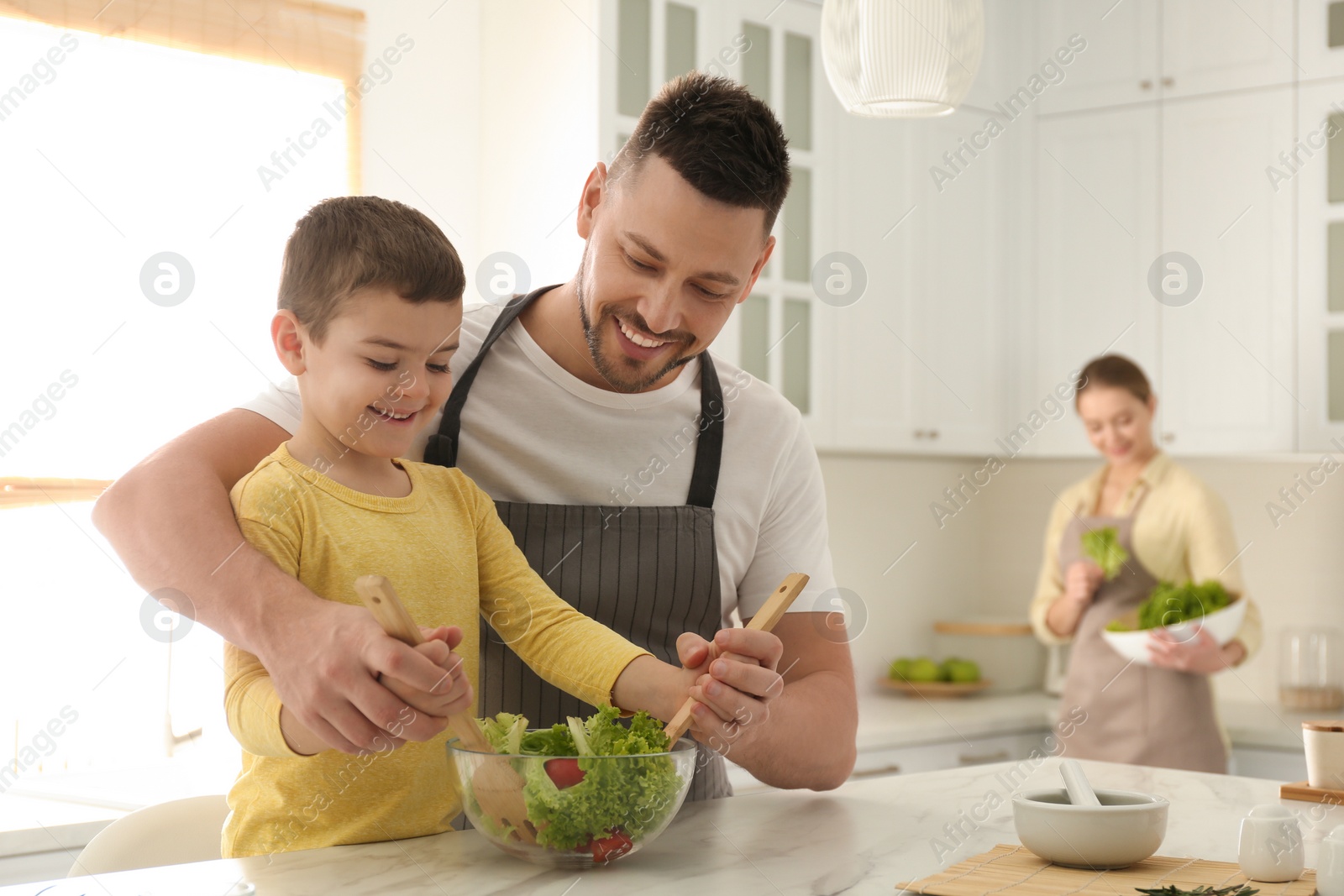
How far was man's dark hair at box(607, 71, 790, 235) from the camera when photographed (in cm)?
128

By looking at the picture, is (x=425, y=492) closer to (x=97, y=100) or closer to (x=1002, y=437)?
(x=97, y=100)

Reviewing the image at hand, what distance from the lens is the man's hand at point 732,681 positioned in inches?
39.0

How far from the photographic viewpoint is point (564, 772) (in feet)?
2.96

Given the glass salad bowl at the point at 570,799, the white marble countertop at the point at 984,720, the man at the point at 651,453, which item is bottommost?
the white marble countertop at the point at 984,720

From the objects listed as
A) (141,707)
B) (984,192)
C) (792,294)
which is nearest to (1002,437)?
(984,192)

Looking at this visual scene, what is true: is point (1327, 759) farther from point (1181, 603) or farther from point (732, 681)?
point (1181, 603)

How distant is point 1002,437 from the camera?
4.05 metres

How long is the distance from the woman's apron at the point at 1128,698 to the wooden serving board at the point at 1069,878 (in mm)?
2132

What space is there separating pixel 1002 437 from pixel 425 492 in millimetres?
3160

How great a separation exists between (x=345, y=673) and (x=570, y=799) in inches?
7.1

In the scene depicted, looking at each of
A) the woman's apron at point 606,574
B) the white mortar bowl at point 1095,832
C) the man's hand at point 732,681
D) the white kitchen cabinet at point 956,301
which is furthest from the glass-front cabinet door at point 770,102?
the white mortar bowl at point 1095,832

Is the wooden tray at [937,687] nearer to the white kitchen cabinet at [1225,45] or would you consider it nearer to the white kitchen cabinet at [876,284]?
the white kitchen cabinet at [876,284]

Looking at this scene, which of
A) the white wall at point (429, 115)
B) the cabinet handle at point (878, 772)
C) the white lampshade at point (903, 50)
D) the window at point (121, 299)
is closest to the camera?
the white lampshade at point (903, 50)

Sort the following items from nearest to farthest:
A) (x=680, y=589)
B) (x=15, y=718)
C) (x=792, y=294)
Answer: (x=680, y=589) → (x=15, y=718) → (x=792, y=294)
